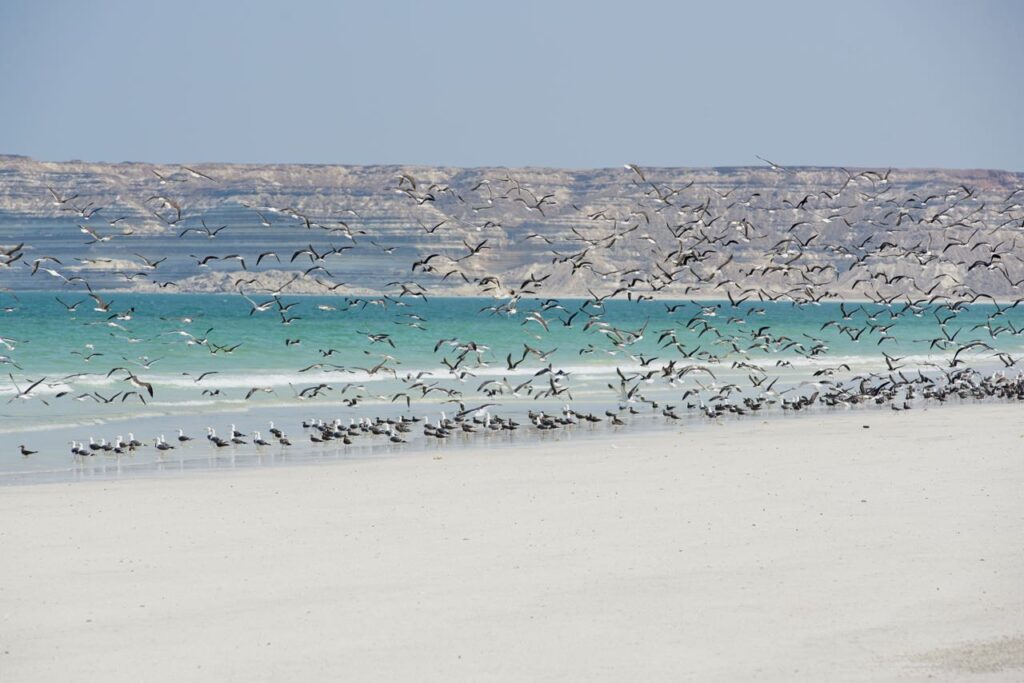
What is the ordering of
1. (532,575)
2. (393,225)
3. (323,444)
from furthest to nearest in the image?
(393,225) < (323,444) < (532,575)

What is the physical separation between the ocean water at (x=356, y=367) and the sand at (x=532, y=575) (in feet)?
27.1

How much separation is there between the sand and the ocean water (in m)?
8.26

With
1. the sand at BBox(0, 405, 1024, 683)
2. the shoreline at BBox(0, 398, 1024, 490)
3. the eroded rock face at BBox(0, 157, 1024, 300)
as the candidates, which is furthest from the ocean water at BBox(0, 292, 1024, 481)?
the eroded rock face at BBox(0, 157, 1024, 300)

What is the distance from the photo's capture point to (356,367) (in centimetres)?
5103

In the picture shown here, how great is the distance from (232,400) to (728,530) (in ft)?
82.9

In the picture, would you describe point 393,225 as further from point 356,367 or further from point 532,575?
point 532,575

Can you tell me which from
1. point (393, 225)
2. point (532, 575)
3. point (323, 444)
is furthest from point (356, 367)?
point (393, 225)

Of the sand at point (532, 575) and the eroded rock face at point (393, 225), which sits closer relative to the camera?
the sand at point (532, 575)

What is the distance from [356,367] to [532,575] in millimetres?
39173

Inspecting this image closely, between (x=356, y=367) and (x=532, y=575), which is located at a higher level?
(x=532, y=575)

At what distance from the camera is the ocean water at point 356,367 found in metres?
32.3

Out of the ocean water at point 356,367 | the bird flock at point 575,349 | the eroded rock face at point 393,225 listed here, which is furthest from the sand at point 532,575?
the eroded rock face at point 393,225

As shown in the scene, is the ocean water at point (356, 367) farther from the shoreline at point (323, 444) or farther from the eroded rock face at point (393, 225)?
the eroded rock face at point (393, 225)

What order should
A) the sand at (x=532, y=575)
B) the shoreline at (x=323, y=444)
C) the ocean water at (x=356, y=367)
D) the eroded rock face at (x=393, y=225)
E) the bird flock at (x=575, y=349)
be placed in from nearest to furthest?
the sand at (x=532, y=575)
the shoreline at (x=323, y=444)
the bird flock at (x=575, y=349)
the ocean water at (x=356, y=367)
the eroded rock face at (x=393, y=225)
